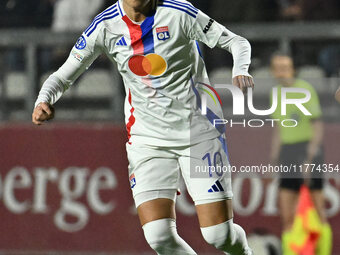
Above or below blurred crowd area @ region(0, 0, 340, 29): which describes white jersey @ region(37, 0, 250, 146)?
below

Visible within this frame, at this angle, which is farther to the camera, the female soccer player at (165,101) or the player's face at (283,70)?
the player's face at (283,70)

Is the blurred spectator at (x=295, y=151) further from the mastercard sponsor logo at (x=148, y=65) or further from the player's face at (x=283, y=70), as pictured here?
the mastercard sponsor logo at (x=148, y=65)

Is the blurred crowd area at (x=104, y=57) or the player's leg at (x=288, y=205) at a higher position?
the blurred crowd area at (x=104, y=57)

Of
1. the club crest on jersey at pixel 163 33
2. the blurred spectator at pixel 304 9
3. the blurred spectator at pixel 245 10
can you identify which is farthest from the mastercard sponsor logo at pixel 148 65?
the blurred spectator at pixel 304 9

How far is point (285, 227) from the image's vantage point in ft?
30.0

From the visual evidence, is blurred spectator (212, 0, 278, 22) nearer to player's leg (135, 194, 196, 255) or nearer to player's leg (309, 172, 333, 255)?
player's leg (309, 172, 333, 255)

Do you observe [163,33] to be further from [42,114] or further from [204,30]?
[42,114]

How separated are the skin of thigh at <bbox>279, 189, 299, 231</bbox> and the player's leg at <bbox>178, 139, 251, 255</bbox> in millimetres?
2912

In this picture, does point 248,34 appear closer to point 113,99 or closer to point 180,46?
point 113,99

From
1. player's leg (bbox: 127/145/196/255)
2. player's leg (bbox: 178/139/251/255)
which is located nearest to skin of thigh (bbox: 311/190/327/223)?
player's leg (bbox: 178/139/251/255)

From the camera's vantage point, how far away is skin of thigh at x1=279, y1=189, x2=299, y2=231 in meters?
9.06

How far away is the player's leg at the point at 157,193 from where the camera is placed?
20.1 ft

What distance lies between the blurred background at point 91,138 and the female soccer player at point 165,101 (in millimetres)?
2862

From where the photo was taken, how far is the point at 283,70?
29.0ft
